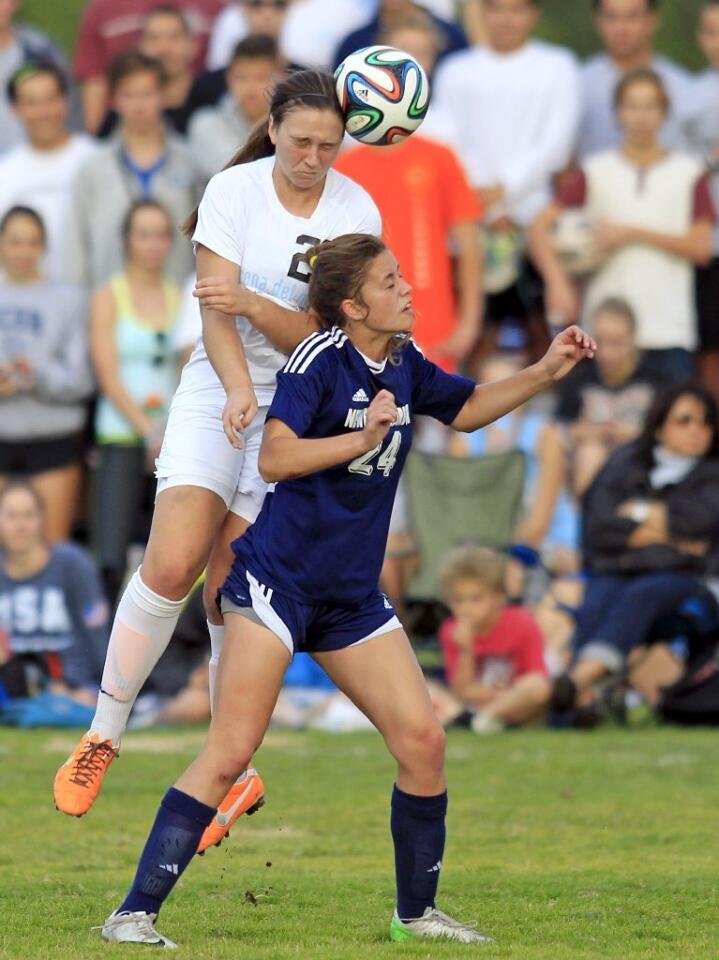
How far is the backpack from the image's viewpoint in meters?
10.1

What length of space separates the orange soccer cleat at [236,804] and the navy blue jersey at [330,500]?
0.94 m

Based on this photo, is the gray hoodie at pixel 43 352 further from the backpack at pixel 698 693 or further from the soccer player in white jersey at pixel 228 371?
the soccer player in white jersey at pixel 228 371

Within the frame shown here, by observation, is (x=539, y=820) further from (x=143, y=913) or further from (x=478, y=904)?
(x=143, y=913)

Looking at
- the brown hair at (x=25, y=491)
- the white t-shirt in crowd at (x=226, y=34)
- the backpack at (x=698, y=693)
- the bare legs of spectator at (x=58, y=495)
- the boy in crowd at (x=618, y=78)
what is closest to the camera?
the backpack at (x=698, y=693)

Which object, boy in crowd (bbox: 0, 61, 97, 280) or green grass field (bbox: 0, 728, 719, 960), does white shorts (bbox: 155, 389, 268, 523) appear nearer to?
green grass field (bbox: 0, 728, 719, 960)

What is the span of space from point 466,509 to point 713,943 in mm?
6427

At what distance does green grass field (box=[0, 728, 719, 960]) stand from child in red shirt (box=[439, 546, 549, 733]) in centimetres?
36

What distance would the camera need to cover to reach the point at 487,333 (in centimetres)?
1233

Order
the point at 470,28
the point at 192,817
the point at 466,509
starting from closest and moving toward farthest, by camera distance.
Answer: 1. the point at 192,817
2. the point at 466,509
3. the point at 470,28

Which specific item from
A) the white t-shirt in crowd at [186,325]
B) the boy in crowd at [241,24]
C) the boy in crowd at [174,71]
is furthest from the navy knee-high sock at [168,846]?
the boy in crowd at [174,71]

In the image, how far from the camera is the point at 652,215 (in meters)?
12.0

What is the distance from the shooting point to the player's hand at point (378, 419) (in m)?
4.93

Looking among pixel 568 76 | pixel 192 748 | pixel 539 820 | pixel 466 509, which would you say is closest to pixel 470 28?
pixel 568 76

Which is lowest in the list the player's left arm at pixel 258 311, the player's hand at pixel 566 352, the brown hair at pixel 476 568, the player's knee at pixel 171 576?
the brown hair at pixel 476 568
